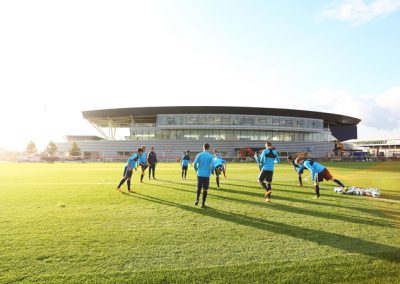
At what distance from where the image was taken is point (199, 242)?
18.5ft

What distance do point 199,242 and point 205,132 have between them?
66.4m

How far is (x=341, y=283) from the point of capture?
155 inches

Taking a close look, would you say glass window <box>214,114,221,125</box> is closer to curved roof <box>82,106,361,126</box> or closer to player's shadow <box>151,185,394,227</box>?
curved roof <box>82,106,361,126</box>

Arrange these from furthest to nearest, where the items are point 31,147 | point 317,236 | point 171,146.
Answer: point 31,147, point 171,146, point 317,236

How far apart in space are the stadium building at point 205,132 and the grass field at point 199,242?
5798 cm

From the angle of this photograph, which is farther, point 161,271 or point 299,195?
point 299,195

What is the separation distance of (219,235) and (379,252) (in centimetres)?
301

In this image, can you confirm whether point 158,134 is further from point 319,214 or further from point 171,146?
point 319,214

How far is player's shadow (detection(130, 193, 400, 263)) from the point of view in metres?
5.06

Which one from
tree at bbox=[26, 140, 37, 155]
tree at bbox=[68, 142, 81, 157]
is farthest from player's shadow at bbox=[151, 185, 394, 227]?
tree at bbox=[26, 140, 37, 155]

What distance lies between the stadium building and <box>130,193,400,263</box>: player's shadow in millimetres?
58644

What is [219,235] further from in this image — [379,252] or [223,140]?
[223,140]

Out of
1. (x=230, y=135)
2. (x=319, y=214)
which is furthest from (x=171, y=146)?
(x=319, y=214)

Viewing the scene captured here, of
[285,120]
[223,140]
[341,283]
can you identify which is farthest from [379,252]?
[285,120]
